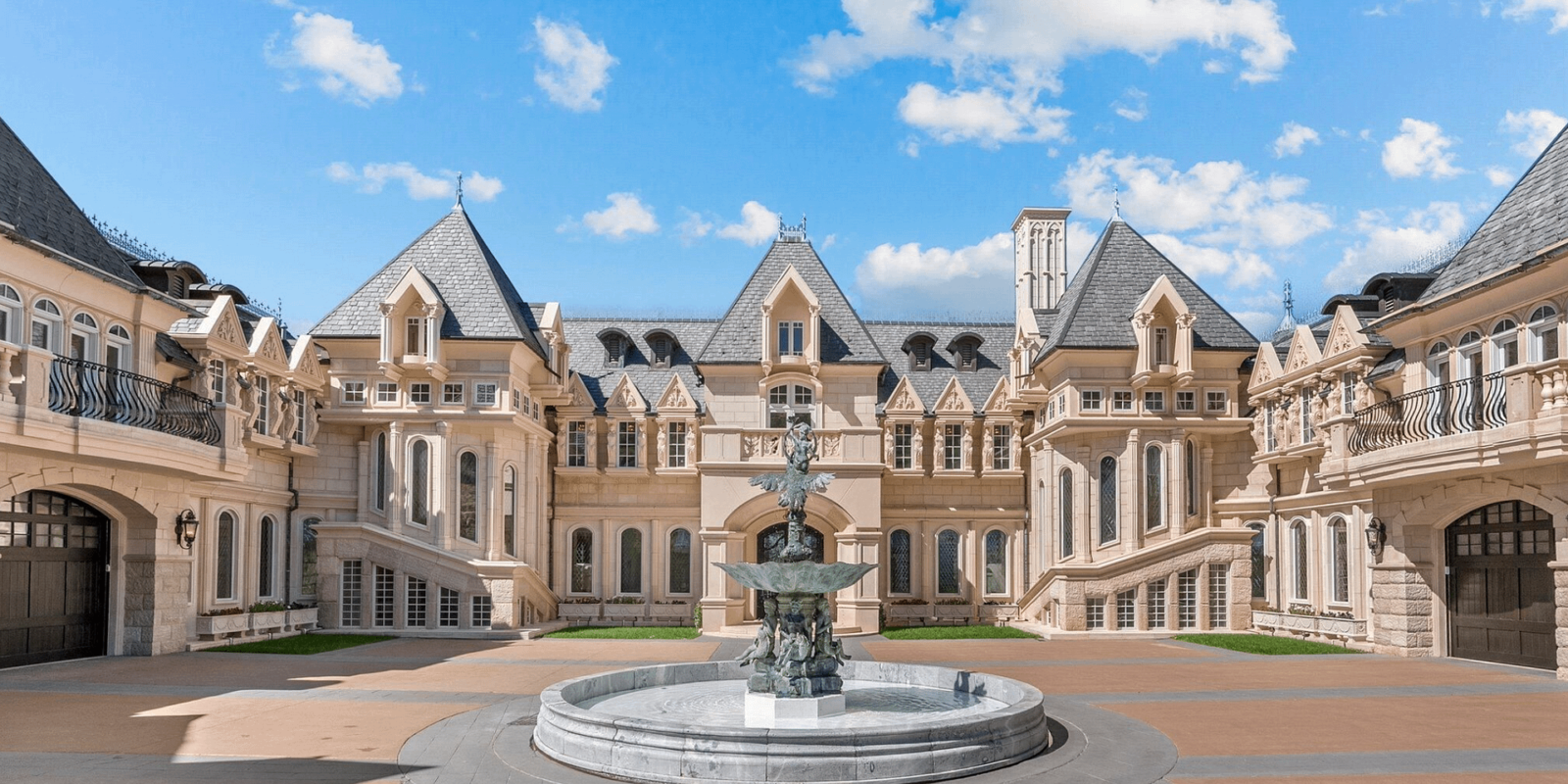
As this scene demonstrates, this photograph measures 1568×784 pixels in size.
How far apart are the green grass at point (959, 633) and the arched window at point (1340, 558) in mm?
7353

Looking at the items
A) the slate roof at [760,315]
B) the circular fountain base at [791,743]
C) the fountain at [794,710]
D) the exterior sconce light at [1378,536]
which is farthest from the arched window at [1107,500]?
the circular fountain base at [791,743]

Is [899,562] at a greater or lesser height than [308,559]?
lesser

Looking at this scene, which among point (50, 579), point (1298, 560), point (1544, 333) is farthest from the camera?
point (1298, 560)

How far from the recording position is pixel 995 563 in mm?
37500

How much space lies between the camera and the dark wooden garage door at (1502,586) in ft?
72.0

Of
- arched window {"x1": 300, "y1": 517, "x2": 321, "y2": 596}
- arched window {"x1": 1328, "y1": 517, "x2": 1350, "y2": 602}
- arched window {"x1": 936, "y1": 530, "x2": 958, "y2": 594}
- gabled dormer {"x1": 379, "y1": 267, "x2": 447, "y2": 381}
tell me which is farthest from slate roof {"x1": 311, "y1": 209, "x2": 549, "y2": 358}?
arched window {"x1": 1328, "y1": 517, "x2": 1350, "y2": 602}

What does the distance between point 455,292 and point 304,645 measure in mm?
10956

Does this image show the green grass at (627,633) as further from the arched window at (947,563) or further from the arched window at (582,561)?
the arched window at (947,563)

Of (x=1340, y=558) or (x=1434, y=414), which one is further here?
(x=1340, y=558)

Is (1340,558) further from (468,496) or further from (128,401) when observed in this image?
(128,401)

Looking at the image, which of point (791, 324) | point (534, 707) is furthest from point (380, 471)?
point (534, 707)

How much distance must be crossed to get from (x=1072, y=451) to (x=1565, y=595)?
14172mm

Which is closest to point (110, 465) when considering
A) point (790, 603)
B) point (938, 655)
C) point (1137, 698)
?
point (790, 603)

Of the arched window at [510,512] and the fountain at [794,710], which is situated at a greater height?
the arched window at [510,512]
